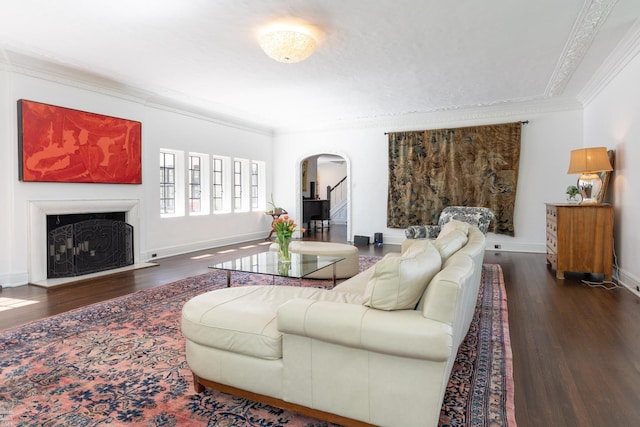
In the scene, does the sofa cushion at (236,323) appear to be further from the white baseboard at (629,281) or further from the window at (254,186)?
the window at (254,186)

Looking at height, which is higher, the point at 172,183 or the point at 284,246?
the point at 172,183

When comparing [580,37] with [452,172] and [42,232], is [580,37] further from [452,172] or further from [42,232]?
[42,232]

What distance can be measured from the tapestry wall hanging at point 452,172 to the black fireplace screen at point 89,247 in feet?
17.4

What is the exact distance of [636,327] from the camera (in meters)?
3.11

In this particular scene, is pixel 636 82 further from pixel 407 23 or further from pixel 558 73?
pixel 407 23

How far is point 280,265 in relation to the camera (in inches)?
153

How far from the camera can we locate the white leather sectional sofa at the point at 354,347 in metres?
1.57

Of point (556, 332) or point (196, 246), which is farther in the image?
point (196, 246)

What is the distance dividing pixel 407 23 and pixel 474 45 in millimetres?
1068

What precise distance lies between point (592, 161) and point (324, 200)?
7554 mm

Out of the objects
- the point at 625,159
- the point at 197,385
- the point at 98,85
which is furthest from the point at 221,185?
the point at 625,159

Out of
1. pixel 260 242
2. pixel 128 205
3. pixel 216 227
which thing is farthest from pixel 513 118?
pixel 128 205

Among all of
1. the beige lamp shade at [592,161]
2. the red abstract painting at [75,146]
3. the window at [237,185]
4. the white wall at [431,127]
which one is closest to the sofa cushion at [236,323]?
the red abstract painting at [75,146]

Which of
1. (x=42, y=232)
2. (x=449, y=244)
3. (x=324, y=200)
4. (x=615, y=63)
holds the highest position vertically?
(x=615, y=63)
